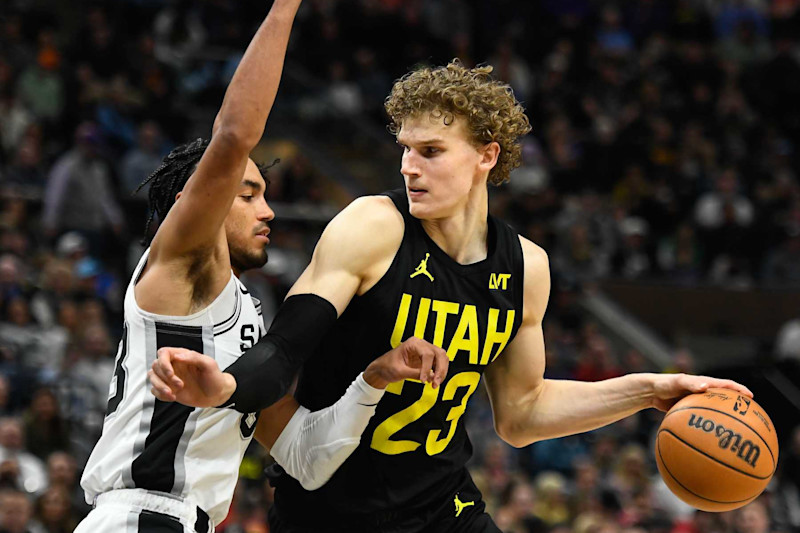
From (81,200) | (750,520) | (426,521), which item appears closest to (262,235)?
(426,521)

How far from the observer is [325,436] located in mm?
4402

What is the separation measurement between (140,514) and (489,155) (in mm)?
1960

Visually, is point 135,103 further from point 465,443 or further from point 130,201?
point 465,443

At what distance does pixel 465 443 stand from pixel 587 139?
11866 millimetres

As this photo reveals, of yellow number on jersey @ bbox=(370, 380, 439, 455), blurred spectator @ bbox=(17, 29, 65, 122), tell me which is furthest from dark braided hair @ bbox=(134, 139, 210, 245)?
blurred spectator @ bbox=(17, 29, 65, 122)

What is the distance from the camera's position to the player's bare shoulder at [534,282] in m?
4.82

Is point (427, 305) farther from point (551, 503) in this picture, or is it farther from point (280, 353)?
point (551, 503)

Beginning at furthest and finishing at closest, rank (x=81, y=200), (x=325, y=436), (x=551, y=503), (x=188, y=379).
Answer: (x=81, y=200) < (x=551, y=503) < (x=325, y=436) < (x=188, y=379)

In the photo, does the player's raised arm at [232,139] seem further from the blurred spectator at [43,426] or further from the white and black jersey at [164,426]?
the blurred spectator at [43,426]

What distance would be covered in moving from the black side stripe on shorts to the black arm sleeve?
8.2 inches

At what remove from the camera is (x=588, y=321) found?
1400 centimetres

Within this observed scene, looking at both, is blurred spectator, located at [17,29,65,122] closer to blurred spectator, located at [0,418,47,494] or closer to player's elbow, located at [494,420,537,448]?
blurred spectator, located at [0,418,47,494]

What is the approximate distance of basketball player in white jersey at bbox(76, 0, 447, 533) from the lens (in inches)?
148

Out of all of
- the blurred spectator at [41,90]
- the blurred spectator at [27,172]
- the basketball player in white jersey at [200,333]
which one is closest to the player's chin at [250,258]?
the basketball player in white jersey at [200,333]
